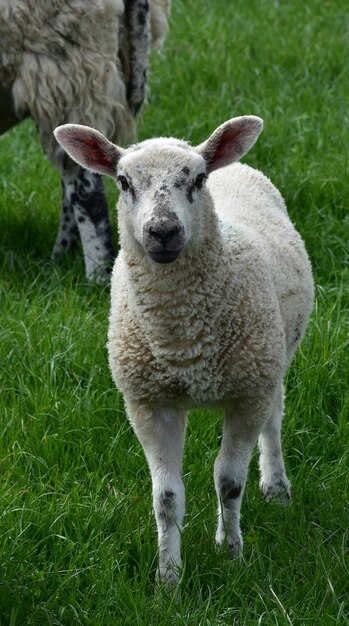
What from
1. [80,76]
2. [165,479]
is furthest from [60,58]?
[165,479]

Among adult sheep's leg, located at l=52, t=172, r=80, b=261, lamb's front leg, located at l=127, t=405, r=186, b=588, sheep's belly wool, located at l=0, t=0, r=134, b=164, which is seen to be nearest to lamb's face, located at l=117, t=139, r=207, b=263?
lamb's front leg, located at l=127, t=405, r=186, b=588

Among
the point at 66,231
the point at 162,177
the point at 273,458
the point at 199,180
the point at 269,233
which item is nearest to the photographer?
the point at 162,177

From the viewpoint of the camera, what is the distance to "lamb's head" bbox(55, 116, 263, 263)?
3578 millimetres

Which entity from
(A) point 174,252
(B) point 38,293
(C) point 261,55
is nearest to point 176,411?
(A) point 174,252

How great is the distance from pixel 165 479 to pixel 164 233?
0.84 metres

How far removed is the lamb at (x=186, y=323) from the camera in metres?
3.76

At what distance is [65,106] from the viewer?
6.07m

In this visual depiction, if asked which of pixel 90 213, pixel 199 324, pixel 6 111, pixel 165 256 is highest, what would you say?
pixel 6 111

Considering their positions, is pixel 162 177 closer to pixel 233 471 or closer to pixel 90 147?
pixel 90 147

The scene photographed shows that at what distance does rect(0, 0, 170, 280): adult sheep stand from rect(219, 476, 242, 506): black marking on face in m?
2.34

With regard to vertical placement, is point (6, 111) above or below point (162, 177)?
above

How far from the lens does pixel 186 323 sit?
3842 mm

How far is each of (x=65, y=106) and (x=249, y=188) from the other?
1746mm

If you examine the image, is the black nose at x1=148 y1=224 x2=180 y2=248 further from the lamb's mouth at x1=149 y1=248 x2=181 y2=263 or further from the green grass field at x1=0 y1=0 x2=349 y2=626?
the green grass field at x1=0 y1=0 x2=349 y2=626
